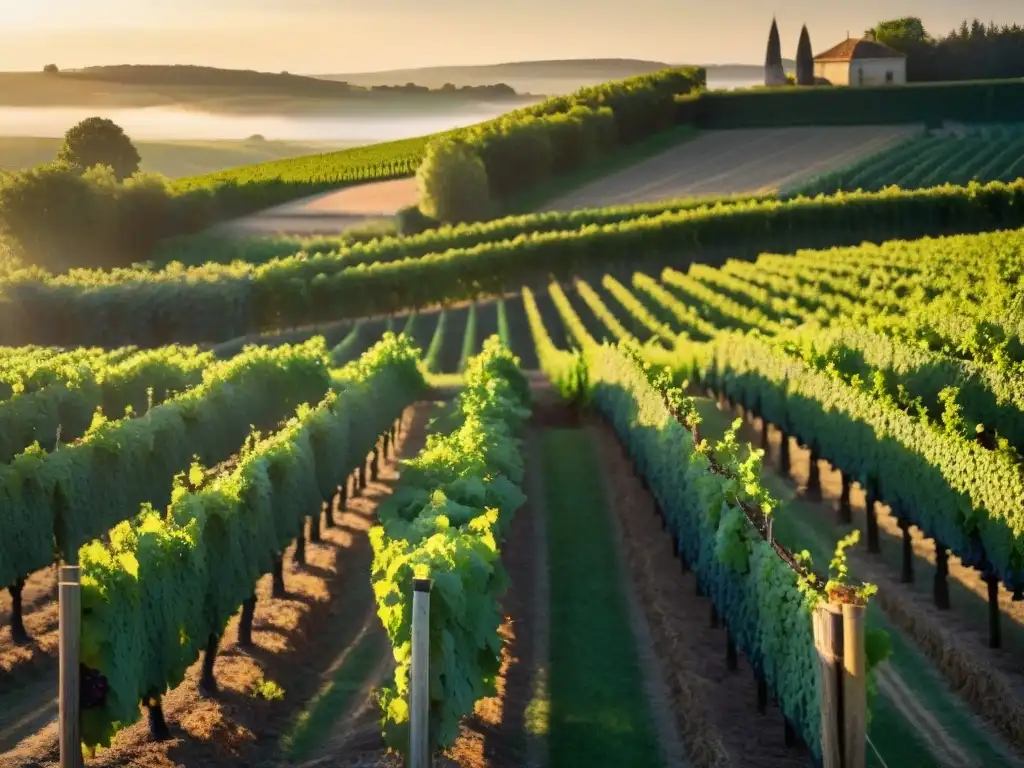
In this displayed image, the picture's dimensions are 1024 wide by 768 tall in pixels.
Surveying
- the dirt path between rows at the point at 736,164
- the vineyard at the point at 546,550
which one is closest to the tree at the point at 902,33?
the dirt path between rows at the point at 736,164

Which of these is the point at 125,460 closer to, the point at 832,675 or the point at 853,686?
the point at 832,675

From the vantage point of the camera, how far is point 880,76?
129625 mm

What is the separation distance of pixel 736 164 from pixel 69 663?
89.5 meters

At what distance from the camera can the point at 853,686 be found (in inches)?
445

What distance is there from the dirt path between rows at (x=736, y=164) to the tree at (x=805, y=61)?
28.0 m

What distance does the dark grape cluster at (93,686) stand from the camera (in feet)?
48.9

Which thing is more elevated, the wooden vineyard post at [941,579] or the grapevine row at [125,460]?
the grapevine row at [125,460]

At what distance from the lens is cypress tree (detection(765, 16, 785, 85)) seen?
150 metres

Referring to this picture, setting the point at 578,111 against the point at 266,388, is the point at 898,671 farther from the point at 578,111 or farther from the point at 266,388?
the point at 578,111

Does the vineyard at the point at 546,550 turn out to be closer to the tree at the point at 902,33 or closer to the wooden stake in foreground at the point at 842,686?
the wooden stake in foreground at the point at 842,686

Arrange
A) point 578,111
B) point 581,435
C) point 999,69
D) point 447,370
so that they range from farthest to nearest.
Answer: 1. point 999,69
2. point 578,111
3. point 447,370
4. point 581,435

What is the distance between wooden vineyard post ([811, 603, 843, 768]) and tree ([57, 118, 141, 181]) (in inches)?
4180

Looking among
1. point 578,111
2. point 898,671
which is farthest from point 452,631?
point 578,111

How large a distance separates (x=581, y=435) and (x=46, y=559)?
19.3m
